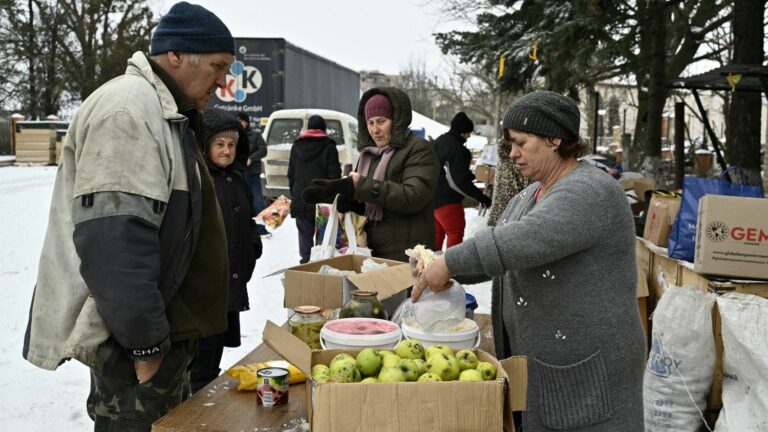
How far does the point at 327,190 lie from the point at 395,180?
0.49m

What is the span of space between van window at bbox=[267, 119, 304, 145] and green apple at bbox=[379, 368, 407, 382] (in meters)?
13.0

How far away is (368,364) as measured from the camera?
2.05m

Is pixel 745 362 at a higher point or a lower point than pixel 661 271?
lower

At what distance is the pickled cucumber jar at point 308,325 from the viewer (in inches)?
105

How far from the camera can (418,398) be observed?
5.98ft

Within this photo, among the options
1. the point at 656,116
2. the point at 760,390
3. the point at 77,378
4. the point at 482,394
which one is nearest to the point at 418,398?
the point at 482,394

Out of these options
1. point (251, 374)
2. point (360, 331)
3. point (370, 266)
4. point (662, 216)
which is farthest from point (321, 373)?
point (662, 216)

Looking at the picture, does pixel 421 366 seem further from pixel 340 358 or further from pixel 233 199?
pixel 233 199

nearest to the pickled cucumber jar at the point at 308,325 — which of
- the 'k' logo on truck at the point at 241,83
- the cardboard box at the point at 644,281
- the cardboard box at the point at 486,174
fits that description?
the cardboard box at the point at 644,281

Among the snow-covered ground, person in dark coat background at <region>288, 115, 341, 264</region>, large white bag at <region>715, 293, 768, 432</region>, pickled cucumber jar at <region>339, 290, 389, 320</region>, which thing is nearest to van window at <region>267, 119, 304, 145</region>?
the snow-covered ground

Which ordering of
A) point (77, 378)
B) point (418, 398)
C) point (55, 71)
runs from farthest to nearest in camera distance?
point (55, 71)
point (77, 378)
point (418, 398)

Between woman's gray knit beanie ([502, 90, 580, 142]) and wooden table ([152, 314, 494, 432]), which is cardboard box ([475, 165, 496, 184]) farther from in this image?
wooden table ([152, 314, 494, 432])

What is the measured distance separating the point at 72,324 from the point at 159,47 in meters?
0.89

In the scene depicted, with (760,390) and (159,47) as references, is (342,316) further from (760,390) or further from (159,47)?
(760,390)
